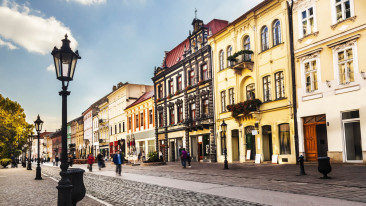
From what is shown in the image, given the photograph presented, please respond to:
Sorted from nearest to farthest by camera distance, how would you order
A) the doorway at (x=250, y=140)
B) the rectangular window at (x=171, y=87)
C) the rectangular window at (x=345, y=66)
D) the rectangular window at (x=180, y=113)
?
the rectangular window at (x=345, y=66) < the doorway at (x=250, y=140) < the rectangular window at (x=180, y=113) < the rectangular window at (x=171, y=87)

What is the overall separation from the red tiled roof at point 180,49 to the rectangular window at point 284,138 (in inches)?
588

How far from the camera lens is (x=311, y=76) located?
23.3m

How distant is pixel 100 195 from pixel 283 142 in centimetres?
1645

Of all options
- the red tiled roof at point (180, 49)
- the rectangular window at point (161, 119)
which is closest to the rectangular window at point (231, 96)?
the red tiled roof at point (180, 49)

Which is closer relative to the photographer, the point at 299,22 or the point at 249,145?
the point at 299,22

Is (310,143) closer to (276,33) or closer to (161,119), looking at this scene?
(276,33)

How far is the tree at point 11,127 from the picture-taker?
48728mm

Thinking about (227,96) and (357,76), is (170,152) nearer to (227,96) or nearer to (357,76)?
(227,96)

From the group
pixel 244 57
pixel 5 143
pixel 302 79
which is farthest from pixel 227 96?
pixel 5 143

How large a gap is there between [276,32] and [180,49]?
18.8m

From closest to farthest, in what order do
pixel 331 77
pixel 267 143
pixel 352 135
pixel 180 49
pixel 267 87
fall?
1. pixel 352 135
2. pixel 331 77
3. pixel 267 87
4. pixel 267 143
5. pixel 180 49

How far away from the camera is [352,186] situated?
38.5 feet

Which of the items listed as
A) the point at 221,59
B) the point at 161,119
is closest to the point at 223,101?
the point at 221,59

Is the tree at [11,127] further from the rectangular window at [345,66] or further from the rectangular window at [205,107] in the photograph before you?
the rectangular window at [345,66]
